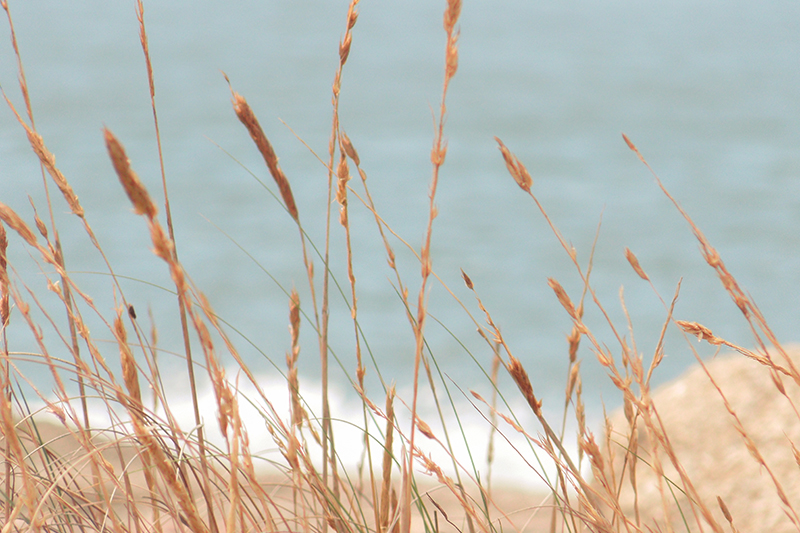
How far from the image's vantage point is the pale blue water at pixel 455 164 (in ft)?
18.6

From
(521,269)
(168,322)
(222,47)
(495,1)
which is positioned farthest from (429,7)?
(168,322)

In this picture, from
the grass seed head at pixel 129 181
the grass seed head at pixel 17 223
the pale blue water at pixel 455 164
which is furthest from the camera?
the pale blue water at pixel 455 164

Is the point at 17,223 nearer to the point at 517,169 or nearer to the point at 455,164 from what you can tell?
the point at 517,169

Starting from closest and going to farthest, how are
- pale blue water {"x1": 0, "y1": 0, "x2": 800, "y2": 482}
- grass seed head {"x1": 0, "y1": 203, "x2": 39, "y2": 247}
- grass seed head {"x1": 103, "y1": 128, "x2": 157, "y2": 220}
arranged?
grass seed head {"x1": 103, "y1": 128, "x2": 157, "y2": 220} < grass seed head {"x1": 0, "y1": 203, "x2": 39, "y2": 247} < pale blue water {"x1": 0, "y1": 0, "x2": 800, "y2": 482}

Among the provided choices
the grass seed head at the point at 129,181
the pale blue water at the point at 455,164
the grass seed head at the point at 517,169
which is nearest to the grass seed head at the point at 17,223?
the grass seed head at the point at 129,181

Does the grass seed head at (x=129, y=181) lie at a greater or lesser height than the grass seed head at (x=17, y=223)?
lesser

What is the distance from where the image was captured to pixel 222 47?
971 cm

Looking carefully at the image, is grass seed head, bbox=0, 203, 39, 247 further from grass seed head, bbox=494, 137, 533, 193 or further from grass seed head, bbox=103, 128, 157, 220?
grass seed head, bbox=494, 137, 533, 193

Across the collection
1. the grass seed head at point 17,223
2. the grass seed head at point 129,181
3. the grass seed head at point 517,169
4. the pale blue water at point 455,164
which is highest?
the pale blue water at point 455,164

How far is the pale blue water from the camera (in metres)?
5.67

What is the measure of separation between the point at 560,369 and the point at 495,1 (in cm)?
754

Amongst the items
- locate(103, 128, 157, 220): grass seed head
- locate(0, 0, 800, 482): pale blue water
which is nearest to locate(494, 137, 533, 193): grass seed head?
locate(103, 128, 157, 220): grass seed head

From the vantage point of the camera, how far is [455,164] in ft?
24.5

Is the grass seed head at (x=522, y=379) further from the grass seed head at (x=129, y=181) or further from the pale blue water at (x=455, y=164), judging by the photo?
the pale blue water at (x=455, y=164)
